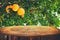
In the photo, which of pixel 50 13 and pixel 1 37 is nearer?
pixel 1 37

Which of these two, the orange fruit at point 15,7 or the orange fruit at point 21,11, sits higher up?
the orange fruit at point 15,7

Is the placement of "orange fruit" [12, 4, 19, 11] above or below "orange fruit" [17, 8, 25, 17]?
above

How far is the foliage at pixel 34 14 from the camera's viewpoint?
1.37m

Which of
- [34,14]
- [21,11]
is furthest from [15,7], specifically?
[34,14]

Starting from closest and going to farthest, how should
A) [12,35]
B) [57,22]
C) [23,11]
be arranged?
[12,35], [23,11], [57,22]

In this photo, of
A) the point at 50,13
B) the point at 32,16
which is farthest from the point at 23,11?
the point at 50,13

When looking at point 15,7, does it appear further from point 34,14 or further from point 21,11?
point 34,14

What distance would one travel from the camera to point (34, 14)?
1.38m

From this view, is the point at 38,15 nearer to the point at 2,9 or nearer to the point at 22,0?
the point at 22,0

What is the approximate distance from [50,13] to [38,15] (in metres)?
0.09

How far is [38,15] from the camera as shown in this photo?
4.53ft

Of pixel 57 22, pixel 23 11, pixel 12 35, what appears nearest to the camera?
pixel 12 35

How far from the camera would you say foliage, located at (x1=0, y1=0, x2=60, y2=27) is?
4.49ft

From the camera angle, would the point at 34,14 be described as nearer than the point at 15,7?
No
